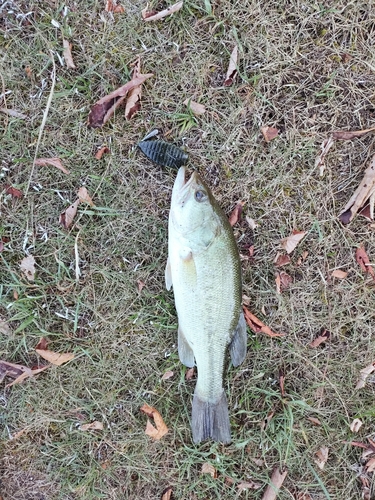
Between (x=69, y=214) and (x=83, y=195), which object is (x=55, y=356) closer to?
(x=69, y=214)

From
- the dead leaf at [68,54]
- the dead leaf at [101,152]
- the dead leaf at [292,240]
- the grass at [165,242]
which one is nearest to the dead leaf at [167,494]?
the grass at [165,242]

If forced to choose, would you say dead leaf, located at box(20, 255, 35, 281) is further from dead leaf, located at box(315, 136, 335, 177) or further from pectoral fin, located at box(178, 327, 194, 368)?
dead leaf, located at box(315, 136, 335, 177)

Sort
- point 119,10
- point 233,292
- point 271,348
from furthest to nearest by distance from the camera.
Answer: point 271,348, point 119,10, point 233,292

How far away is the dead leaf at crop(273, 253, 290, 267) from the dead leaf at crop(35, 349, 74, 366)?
1646mm

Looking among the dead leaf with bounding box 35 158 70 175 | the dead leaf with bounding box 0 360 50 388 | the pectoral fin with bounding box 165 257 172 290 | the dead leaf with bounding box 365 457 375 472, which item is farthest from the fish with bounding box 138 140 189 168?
the dead leaf with bounding box 365 457 375 472

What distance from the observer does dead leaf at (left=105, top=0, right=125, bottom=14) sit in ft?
9.55

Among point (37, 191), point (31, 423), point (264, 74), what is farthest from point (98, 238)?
point (264, 74)

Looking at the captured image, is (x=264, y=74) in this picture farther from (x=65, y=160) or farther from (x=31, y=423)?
(x=31, y=423)

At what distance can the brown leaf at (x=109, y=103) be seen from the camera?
290 cm

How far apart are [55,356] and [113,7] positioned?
8.25 feet

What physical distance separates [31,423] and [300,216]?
2.51 metres

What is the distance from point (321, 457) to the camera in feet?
10.3

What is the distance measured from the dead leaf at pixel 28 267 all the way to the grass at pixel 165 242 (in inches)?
1.8

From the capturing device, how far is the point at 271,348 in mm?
3115
